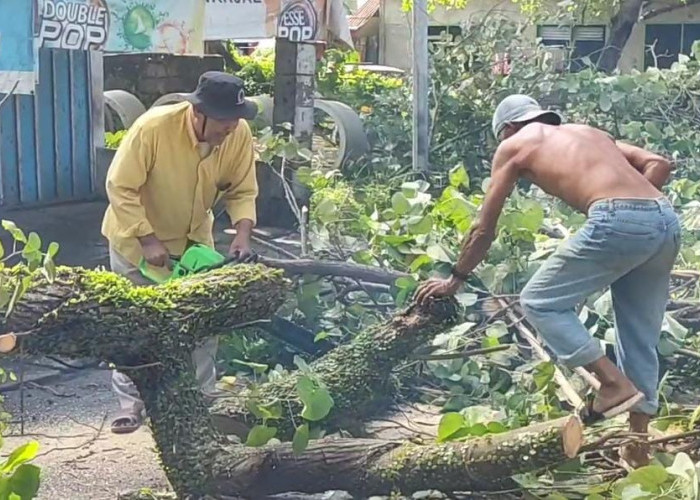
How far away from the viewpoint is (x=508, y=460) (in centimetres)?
361

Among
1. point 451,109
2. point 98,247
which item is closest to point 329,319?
point 98,247

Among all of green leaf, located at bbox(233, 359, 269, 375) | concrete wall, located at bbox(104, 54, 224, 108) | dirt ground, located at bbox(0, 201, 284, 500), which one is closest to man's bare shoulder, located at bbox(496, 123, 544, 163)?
green leaf, located at bbox(233, 359, 269, 375)

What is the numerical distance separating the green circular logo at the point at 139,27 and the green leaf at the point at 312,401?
412 cm

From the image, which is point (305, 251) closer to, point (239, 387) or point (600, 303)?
point (239, 387)

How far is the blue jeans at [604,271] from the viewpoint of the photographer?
162 inches

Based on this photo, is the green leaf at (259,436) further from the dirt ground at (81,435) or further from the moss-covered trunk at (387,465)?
the dirt ground at (81,435)

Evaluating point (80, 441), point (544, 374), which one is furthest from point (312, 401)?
point (80, 441)

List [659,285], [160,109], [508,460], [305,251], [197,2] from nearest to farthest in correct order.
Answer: [508,460], [659,285], [160,109], [305,251], [197,2]

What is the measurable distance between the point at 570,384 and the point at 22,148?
293 inches

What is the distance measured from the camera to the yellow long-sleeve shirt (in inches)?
197

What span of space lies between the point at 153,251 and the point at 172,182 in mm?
361

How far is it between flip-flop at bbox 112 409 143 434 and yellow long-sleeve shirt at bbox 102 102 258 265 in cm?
74

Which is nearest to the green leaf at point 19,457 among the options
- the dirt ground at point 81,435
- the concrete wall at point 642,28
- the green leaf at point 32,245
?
the dirt ground at point 81,435

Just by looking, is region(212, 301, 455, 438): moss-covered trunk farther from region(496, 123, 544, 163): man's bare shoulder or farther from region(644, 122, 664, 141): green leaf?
region(644, 122, 664, 141): green leaf
